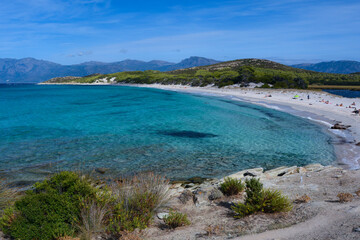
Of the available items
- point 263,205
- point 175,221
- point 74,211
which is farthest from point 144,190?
point 263,205

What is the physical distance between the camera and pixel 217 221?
21.2 feet

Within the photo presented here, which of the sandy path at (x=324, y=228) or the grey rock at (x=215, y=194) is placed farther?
the grey rock at (x=215, y=194)

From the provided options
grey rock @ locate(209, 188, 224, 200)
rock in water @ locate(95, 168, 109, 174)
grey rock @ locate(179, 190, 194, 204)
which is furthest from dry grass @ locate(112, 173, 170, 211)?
rock in water @ locate(95, 168, 109, 174)

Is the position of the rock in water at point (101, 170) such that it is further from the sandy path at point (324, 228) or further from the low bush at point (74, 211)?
the sandy path at point (324, 228)

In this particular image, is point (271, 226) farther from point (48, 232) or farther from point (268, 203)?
point (48, 232)

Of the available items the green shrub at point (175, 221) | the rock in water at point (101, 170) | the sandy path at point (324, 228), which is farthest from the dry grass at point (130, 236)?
the rock in water at point (101, 170)

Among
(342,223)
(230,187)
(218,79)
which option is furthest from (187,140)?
(218,79)

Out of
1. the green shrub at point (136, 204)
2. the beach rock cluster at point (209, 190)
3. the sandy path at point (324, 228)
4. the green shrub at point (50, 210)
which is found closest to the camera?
the sandy path at point (324, 228)

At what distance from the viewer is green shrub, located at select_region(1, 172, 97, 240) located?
5656 mm

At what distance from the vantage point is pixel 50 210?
607 centimetres

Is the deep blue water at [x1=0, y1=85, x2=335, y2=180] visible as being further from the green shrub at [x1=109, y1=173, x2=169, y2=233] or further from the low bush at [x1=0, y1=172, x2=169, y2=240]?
the low bush at [x1=0, y1=172, x2=169, y2=240]

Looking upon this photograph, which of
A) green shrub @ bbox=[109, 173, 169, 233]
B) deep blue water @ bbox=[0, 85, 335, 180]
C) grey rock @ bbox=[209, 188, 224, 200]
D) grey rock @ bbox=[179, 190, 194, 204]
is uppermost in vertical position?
green shrub @ bbox=[109, 173, 169, 233]

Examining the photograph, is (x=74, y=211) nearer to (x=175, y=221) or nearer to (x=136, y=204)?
(x=136, y=204)

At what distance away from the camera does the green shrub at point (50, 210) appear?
5.66m
